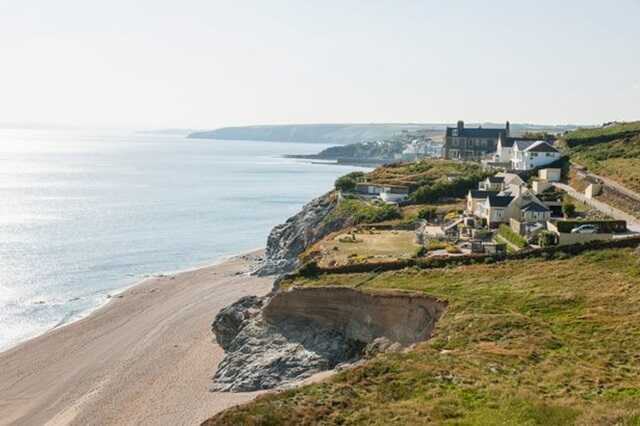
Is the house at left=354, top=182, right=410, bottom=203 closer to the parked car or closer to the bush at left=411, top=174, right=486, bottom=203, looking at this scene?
the bush at left=411, top=174, right=486, bottom=203

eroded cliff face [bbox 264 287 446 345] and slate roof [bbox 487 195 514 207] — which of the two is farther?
Result: slate roof [bbox 487 195 514 207]

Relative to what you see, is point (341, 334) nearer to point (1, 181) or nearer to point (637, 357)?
point (637, 357)

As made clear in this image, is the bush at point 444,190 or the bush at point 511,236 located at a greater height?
the bush at point 444,190

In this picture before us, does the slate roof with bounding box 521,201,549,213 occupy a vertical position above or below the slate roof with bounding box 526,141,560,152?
below

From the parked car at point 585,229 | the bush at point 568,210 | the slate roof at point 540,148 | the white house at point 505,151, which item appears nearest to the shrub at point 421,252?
the parked car at point 585,229

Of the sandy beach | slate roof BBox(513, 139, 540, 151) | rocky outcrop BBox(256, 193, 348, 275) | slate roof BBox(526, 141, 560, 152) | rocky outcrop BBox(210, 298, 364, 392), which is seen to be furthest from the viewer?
slate roof BBox(513, 139, 540, 151)

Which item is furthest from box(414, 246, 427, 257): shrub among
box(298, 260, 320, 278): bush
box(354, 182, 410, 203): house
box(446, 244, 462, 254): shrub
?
box(354, 182, 410, 203): house

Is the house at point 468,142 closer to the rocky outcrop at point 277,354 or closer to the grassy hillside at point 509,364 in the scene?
the grassy hillside at point 509,364
